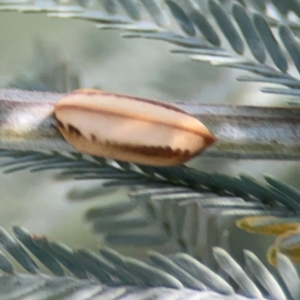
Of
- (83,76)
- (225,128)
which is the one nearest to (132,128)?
(225,128)

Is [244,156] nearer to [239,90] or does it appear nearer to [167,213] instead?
[167,213]

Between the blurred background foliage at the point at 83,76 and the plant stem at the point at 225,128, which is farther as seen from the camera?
the blurred background foliage at the point at 83,76

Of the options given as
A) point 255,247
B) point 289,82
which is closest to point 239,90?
point 255,247

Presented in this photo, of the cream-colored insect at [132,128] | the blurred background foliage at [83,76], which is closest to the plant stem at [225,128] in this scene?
the cream-colored insect at [132,128]

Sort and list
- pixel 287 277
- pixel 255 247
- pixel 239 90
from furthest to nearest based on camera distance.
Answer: pixel 239 90, pixel 255 247, pixel 287 277

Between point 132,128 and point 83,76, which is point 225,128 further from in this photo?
point 83,76

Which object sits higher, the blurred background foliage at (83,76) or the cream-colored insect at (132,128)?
the blurred background foliage at (83,76)

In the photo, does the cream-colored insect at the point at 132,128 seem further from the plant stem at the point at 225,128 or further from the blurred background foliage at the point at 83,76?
the blurred background foliage at the point at 83,76

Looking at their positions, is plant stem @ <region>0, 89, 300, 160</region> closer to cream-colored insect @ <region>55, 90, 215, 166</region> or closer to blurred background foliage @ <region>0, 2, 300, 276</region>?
cream-colored insect @ <region>55, 90, 215, 166</region>

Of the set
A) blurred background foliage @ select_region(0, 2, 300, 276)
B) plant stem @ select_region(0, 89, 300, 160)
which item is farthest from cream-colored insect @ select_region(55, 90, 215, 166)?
blurred background foliage @ select_region(0, 2, 300, 276)
